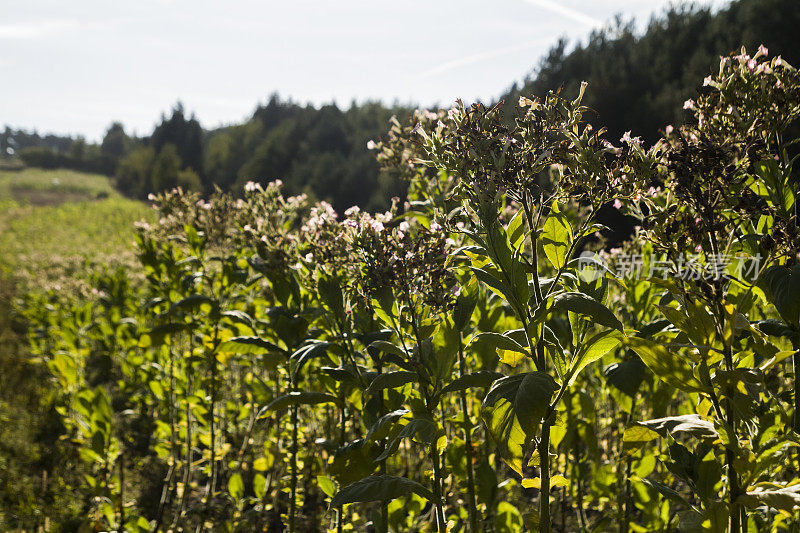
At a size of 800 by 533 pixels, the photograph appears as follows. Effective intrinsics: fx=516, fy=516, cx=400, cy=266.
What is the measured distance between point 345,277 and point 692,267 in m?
1.40

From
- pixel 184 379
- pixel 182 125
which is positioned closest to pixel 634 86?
pixel 184 379

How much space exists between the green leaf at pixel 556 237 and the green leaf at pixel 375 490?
2.88 feet

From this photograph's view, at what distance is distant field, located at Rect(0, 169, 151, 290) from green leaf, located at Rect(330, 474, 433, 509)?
5.53m

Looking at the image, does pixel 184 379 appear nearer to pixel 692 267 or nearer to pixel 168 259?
pixel 168 259

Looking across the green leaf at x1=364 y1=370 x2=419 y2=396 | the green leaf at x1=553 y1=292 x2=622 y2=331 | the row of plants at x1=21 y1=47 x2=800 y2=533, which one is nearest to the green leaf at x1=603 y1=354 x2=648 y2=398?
the row of plants at x1=21 y1=47 x2=800 y2=533

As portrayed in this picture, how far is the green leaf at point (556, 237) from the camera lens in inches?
67.2

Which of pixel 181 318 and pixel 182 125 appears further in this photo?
pixel 182 125

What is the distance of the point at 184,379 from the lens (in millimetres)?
4883

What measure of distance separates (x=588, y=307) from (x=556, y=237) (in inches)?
14.8

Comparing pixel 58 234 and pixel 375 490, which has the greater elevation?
pixel 58 234

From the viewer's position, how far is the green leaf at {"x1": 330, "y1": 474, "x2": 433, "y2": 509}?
1597 mm

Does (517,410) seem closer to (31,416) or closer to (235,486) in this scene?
(235,486)

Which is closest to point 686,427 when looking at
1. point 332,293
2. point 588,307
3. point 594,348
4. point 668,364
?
point 668,364

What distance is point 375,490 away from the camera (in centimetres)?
164
